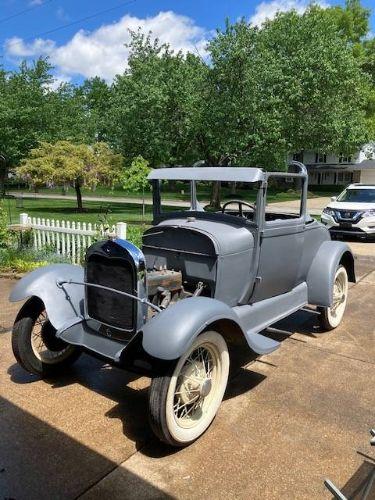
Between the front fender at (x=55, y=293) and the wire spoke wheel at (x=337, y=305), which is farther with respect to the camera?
the wire spoke wheel at (x=337, y=305)

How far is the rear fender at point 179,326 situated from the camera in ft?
9.20

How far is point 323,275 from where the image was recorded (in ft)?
16.4

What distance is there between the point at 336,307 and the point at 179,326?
3222 mm

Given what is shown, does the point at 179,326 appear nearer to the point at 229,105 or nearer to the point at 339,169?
the point at 229,105

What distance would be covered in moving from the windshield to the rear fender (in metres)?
11.5

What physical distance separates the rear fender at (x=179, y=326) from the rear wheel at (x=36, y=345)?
3.86ft

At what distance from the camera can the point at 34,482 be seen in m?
2.62

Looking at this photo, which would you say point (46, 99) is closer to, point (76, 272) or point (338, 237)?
point (338, 237)

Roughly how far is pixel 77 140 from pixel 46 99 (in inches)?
141

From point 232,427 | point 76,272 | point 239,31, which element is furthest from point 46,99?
point 232,427

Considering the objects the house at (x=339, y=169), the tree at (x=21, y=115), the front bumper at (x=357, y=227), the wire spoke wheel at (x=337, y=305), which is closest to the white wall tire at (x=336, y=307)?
the wire spoke wheel at (x=337, y=305)

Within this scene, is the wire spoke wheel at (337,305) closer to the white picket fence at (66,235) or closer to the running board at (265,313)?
the running board at (265,313)

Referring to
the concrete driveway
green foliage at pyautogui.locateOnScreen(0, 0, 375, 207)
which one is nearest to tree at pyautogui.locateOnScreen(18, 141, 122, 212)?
green foliage at pyautogui.locateOnScreen(0, 0, 375, 207)

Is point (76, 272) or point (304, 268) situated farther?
point (304, 268)
